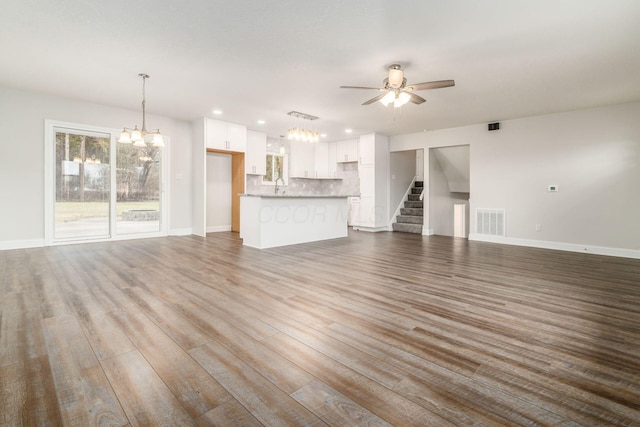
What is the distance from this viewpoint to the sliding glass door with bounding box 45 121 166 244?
5.65 m

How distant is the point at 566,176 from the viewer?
19.5 feet

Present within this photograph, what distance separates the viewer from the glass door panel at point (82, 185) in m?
5.73

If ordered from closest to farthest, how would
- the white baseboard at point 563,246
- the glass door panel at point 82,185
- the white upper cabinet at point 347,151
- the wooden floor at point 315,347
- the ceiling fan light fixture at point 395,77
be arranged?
the wooden floor at point 315,347 → the ceiling fan light fixture at point 395,77 → the white baseboard at point 563,246 → the glass door panel at point 82,185 → the white upper cabinet at point 347,151

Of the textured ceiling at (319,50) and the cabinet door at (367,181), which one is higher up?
the textured ceiling at (319,50)

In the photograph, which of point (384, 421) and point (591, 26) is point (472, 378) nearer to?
point (384, 421)

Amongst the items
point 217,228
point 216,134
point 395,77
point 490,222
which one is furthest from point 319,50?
point 217,228

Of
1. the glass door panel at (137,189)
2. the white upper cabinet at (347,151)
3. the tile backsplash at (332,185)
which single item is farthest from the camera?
the tile backsplash at (332,185)

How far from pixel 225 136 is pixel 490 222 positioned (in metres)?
6.54

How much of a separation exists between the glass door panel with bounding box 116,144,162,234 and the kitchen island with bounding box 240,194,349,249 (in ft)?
7.81

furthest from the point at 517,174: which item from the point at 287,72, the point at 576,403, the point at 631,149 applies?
the point at 576,403

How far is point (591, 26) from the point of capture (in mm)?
2977

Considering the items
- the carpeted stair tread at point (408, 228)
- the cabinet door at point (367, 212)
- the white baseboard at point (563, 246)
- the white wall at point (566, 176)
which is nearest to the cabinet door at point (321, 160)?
the cabinet door at point (367, 212)

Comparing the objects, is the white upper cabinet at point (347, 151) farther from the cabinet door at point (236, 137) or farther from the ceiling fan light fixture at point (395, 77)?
the ceiling fan light fixture at point (395, 77)

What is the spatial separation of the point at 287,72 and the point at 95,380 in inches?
154
